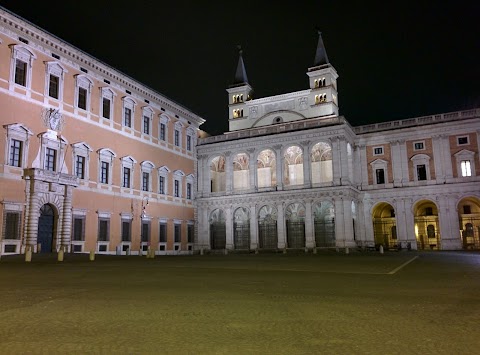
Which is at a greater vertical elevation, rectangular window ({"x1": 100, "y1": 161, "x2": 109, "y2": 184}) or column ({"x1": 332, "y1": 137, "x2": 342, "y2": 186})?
column ({"x1": 332, "y1": 137, "x2": 342, "y2": 186})

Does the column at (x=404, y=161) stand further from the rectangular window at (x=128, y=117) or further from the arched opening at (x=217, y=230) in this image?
the rectangular window at (x=128, y=117)

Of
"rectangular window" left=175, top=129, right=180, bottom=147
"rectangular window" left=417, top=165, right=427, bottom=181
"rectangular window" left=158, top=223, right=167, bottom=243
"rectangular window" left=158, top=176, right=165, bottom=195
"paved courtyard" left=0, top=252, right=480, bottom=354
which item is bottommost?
"paved courtyard" left=0, top=252, right=480, bottom=354

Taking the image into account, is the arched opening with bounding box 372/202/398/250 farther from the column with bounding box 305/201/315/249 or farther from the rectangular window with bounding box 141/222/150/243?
the rectangular window with bounding box 141/222/150/243

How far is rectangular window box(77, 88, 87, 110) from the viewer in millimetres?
32375

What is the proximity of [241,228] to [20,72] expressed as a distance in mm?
26097

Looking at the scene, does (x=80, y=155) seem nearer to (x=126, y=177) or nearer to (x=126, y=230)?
(x=126, y=177)

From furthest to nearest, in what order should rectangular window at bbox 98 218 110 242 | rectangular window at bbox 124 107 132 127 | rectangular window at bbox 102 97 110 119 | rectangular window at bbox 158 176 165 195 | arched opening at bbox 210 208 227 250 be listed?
arched opening at bbox 210 208 227 250 → rectangular window at bbox 158 176 165 195 → rectangular window at bbox 124 107 132 127 → rectangular window at bbox 102 97 110 119 → rectangular window at bbox 98 218 110 242

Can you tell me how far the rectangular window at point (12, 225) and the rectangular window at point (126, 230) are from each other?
9.89 metres

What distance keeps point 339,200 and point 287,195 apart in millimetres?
5320

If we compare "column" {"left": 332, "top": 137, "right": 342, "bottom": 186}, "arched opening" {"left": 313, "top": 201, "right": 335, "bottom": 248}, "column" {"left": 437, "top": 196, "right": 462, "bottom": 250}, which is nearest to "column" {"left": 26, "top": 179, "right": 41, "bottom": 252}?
"arched opening" {"left": 313, "top": 201, "right": 335, "bottom": 248}

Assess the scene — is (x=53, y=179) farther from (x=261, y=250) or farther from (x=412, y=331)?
(x=412, y=331)

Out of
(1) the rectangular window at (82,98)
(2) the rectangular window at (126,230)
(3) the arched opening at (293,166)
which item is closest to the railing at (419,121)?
(3) the arched opening at (293,166)

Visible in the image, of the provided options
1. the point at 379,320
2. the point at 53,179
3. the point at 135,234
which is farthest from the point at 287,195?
the point at 379,320

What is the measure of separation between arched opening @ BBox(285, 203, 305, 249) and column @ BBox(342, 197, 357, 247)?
14.3ft
